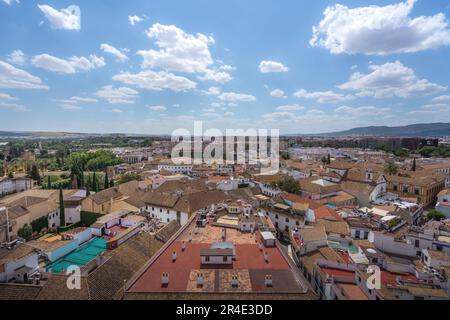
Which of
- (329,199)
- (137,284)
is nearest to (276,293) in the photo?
(137,284)

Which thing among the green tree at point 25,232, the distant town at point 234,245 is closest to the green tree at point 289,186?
the distant town at point 234,245

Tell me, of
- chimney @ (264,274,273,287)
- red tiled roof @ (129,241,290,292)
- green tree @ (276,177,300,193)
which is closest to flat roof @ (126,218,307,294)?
red tiled roof @ (129,241,290,292)

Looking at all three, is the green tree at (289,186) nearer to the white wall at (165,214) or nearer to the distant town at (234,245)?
the distant town at (234,245)

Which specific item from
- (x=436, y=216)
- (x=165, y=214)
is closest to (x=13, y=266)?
(x=165, y=214)

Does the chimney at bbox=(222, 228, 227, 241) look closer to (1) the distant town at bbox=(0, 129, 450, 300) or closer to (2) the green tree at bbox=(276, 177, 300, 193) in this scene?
(1) the distant town at bbox=(0, 129, 450, 300)
